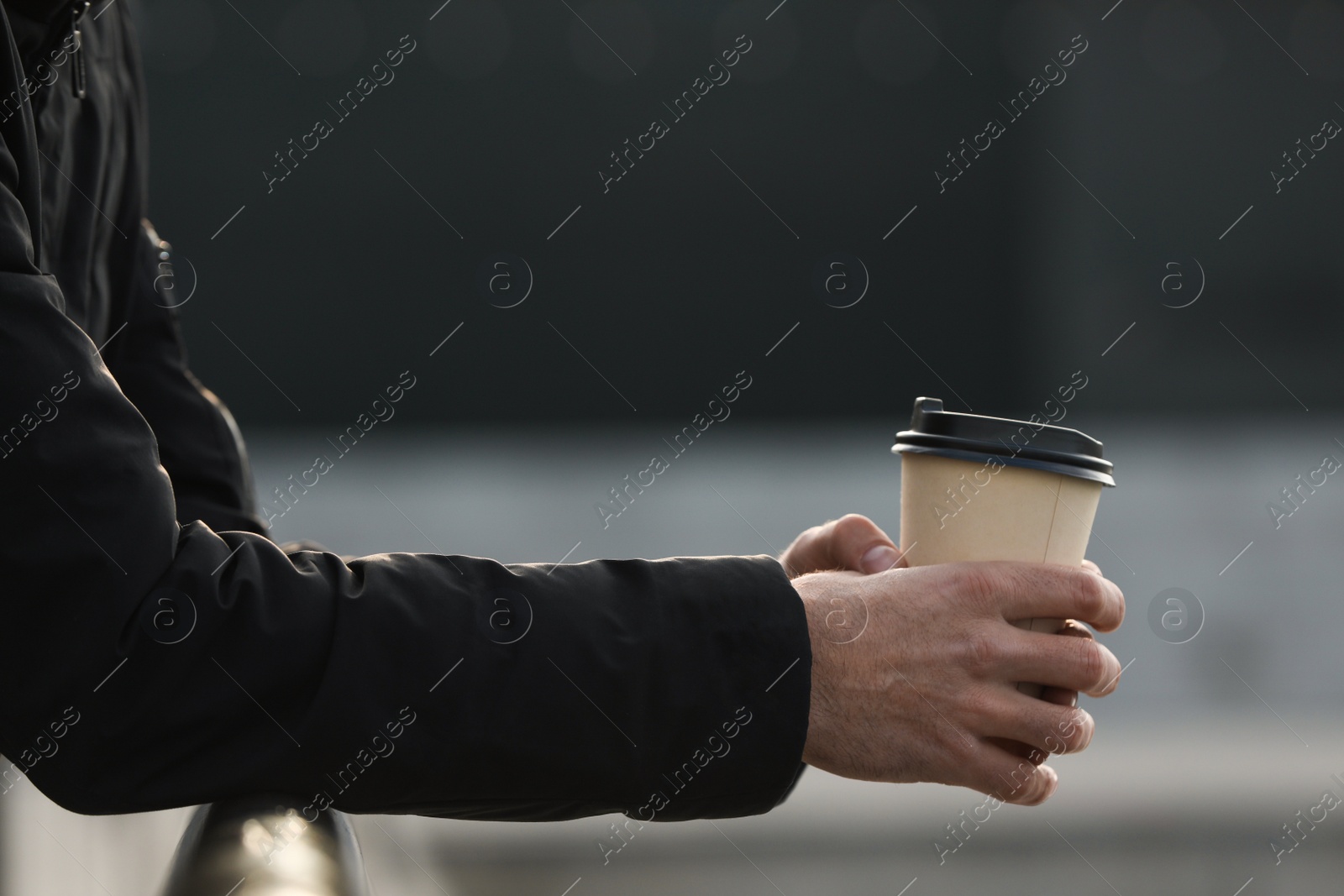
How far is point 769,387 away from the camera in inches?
241

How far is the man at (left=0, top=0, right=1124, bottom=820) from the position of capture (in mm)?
743

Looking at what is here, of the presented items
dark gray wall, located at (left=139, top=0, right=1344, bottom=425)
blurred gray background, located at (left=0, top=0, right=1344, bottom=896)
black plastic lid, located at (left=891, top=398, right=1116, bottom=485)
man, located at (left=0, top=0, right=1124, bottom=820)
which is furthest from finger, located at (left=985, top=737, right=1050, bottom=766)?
dark gray wall, located at (left=139, top=0, right=1344, bottom=425)

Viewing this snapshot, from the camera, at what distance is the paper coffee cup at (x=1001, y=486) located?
941mm

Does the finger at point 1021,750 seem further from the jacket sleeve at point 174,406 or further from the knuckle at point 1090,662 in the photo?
the jacket sleeve at point 174,406

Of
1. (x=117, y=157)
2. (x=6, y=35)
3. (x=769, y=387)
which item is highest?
(x=6, y=35)

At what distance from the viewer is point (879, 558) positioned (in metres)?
1.11

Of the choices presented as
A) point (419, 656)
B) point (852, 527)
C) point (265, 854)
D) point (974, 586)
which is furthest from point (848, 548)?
point (265, 854)

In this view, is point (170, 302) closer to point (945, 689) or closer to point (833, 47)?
point (945, 689)

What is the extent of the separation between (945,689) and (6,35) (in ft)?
2.81

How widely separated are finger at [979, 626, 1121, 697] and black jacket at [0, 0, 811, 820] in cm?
18

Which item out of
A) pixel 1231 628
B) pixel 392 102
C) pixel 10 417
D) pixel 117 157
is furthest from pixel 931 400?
pixel 392 102

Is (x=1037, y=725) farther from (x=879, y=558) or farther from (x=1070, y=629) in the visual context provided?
(x=879, y=558)

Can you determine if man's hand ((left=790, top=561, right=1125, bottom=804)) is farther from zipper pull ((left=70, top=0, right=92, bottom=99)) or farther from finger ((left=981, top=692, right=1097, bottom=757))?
zipper pull ((left=70, top=0, right=92, bottom=99))

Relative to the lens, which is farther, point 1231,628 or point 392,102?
point 392,102
